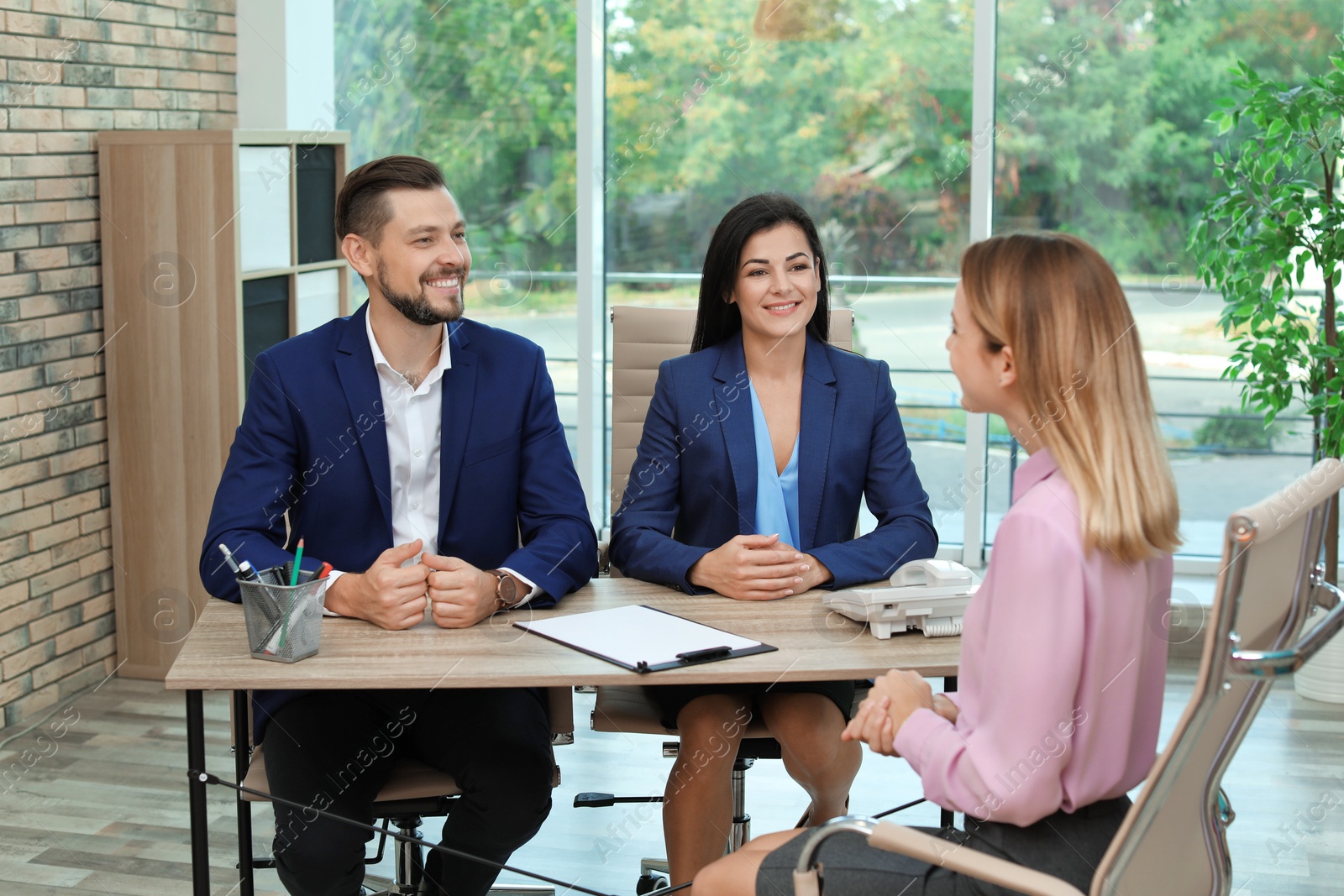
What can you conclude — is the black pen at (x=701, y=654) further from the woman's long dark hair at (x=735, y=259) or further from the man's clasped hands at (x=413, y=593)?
the woman's long dark hair at (x=735, y=259)

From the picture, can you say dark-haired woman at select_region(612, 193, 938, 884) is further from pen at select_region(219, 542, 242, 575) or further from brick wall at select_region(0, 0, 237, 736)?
brick wall at select_region(0, 0, 237, 736)

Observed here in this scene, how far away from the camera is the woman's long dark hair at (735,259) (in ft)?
8.80

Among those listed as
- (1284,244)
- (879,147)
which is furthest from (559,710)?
(879,147)

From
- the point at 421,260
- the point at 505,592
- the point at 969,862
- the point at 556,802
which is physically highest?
the point at 421,260

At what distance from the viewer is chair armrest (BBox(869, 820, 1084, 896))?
1398 mm

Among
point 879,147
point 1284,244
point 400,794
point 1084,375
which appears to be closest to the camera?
point 1084,375

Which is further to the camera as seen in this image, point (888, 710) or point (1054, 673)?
point (888, 710)

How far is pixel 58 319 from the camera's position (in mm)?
3920

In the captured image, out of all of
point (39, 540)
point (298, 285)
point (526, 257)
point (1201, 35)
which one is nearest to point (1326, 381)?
point (1201, 35)

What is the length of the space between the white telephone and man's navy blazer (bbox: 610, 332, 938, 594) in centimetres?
48

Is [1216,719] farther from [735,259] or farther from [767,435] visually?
[735,259]

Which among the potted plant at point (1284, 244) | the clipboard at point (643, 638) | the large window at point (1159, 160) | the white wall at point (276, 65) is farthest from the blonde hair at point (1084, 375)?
the white wall at point (276, 65)

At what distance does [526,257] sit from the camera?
5086 millimetres

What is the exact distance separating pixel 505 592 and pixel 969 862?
0.98 metres
